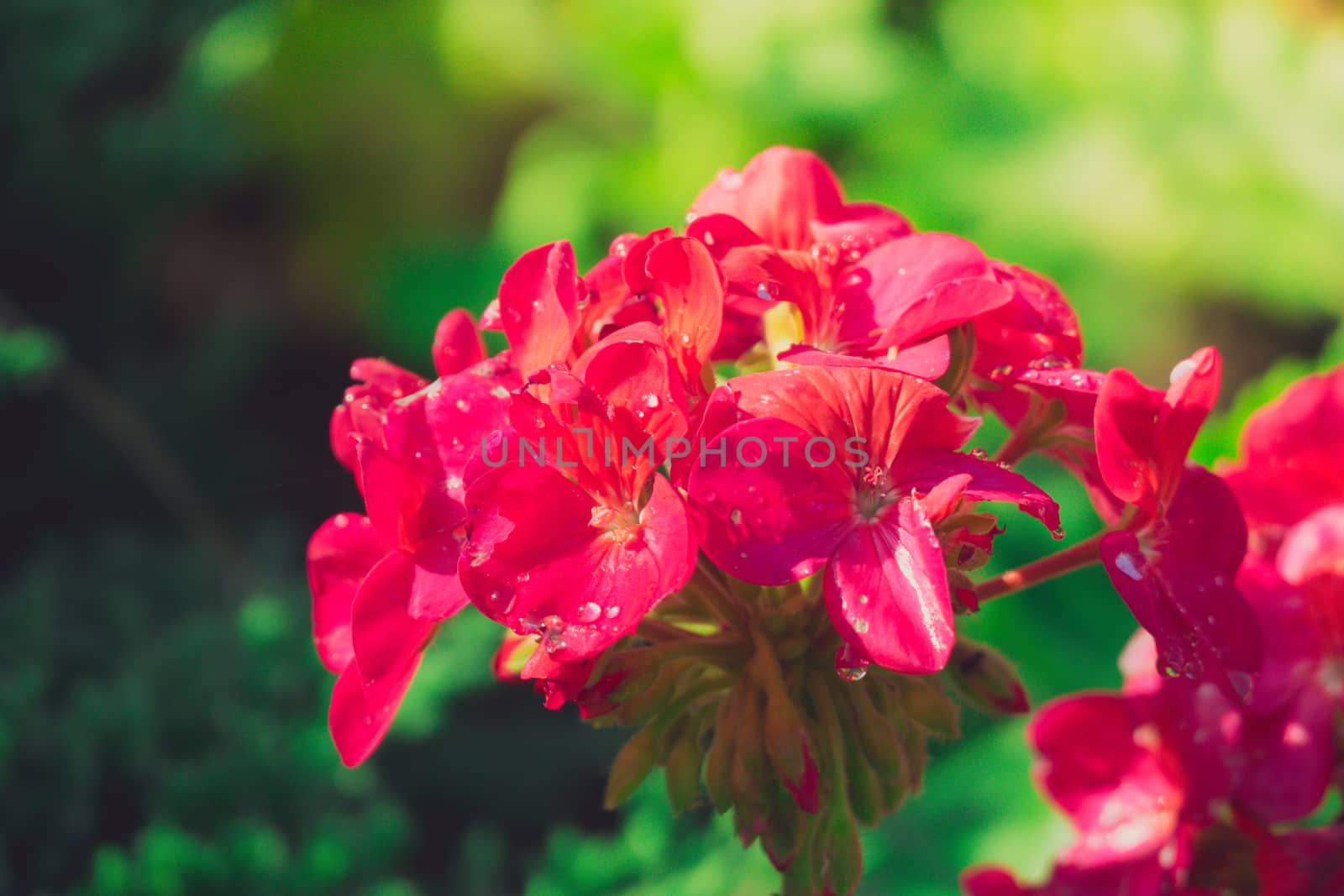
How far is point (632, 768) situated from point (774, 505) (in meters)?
0.21

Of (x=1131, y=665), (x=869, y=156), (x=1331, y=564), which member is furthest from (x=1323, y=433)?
(x=869, y=156)

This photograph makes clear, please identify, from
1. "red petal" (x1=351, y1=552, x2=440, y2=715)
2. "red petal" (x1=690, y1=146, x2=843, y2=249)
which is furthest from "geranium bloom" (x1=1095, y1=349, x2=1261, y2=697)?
"red petal" (x1=351, y1=552, x2=440, y2=715)

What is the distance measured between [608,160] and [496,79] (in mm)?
579

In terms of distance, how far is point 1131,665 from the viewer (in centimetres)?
83

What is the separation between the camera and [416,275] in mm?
2855

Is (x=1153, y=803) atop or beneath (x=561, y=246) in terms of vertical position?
beneath

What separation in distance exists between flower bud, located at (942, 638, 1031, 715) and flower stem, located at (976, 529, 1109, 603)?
5cm

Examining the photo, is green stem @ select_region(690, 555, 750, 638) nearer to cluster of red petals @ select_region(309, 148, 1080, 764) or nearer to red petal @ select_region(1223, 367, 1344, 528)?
cluster of red petals @ select_region(309, 148, 1080, 764)

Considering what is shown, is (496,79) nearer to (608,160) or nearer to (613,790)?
(608,160)

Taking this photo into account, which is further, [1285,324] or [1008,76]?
[1285,324]

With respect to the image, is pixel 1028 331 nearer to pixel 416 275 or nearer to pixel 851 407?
pixel 851 407

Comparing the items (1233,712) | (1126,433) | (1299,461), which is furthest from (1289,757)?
(1126,433)

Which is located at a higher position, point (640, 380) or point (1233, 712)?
point (640, 380)

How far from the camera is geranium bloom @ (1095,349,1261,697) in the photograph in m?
0.57
